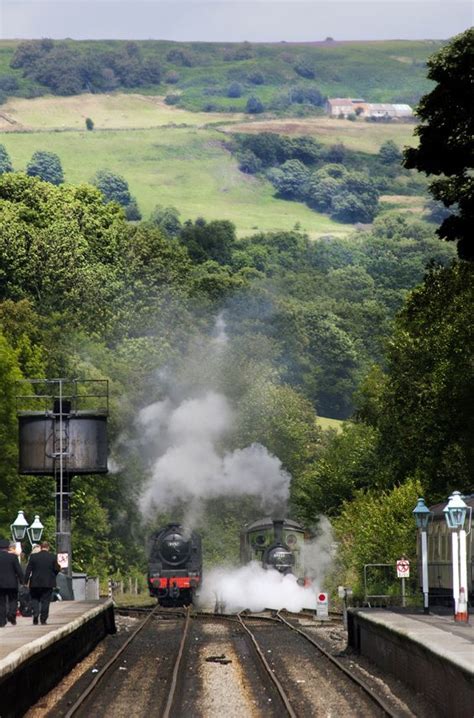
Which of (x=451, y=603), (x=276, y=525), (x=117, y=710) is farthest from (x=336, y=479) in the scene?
(x=117, y=710)

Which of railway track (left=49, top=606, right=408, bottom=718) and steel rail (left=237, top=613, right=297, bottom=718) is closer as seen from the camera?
steel rail (left=237, top=613, right=297, bottom=718)

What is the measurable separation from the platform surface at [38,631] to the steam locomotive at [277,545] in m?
25.2

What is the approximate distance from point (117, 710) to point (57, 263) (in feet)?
328

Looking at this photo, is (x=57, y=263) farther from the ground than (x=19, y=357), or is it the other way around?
(x=57, y=263)

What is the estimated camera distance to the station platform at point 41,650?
2529 centimetres

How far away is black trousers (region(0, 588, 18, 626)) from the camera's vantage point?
120ft

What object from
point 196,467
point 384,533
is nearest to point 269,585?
point 384,533

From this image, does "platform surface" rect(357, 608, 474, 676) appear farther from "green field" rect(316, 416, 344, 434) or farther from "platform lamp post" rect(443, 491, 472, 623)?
"green field" rect(316, 416, 344, 434)

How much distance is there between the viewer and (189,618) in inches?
2355

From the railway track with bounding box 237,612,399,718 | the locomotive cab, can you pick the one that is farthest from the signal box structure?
the railway track with bounding box 237,612,399,718

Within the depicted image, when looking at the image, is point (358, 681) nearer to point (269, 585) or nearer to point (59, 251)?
point (269, 585)

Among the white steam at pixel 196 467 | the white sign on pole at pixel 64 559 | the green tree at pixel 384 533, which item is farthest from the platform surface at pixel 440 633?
the white steam at pixel 196 467

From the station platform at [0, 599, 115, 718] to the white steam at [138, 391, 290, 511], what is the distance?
2258 inches

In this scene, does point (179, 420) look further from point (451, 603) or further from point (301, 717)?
point (301, 717)
